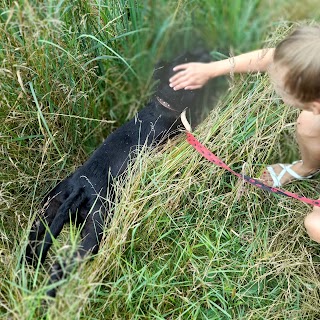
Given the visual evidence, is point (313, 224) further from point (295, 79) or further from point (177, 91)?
point (177, 91)

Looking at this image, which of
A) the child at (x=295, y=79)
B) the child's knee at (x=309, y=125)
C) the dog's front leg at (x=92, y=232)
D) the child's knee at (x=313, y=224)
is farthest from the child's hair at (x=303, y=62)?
the dog's front leg at (x=92, y=232)

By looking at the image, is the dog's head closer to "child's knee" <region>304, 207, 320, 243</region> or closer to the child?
the child

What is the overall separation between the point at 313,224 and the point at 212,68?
2.49 feet

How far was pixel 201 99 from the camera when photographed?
207 cm

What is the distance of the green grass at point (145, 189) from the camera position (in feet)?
5.32

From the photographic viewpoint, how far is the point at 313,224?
1694 mm

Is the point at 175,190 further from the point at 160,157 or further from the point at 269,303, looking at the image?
the point at 269,303

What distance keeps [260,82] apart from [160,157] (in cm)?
58

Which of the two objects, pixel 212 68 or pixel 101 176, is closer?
pixel 101 176

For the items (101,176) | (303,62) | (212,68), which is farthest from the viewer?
(212,68)

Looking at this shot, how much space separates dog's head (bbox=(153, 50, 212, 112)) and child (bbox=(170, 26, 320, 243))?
3 centimetres

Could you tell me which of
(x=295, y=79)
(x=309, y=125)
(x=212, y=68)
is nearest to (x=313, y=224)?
(x=309, y=125)

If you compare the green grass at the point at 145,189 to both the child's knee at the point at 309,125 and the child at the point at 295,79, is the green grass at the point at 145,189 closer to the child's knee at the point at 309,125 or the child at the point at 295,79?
the child at the point at 295,79

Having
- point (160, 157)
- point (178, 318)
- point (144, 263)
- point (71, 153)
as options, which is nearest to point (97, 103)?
point (71, 153)
